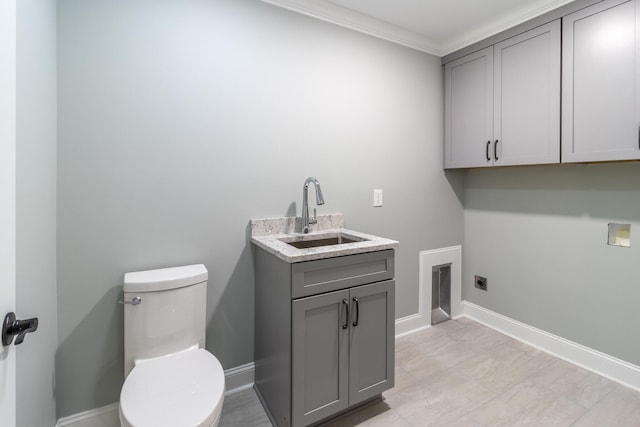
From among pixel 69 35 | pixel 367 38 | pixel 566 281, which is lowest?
pixel 566 281

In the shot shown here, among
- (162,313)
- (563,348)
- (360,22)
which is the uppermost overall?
(360,22)

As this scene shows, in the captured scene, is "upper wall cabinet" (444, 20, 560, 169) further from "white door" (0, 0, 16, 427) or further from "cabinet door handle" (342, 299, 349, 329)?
"white door" (0, 0, 16, 427)

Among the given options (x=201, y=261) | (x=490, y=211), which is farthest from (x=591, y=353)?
(x=201, y=261)

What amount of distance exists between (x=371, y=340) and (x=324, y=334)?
298 mm

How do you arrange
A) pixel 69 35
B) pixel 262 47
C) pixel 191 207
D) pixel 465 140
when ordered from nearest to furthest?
pixel 69 35
pixel 191 207
pixel 262 47
pixel 465 140

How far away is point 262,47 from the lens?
190cm

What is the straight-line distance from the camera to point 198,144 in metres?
1.75

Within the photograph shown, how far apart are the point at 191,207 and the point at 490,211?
7.86ft

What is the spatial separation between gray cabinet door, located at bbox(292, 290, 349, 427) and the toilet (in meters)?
0.37

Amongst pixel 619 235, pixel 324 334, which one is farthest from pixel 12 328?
pixel 619 235

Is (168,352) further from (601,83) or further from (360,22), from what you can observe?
(601,83)

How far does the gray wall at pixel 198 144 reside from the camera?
1.51 metres

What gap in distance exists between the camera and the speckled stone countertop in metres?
1.50

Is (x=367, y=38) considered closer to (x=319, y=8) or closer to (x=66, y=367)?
(x=319, y=8)
